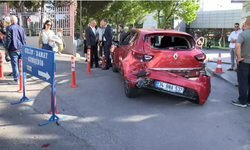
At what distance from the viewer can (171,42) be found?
5.77m

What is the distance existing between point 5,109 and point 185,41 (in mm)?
4359

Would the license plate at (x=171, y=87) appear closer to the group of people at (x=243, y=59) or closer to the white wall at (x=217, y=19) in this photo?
the group of people at (x=243, y=59)

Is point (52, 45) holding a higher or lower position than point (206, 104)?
higher

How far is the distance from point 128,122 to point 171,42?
102 inches

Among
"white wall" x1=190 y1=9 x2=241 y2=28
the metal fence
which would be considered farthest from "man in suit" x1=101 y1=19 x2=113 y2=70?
"white wall" x1=190 y1=9 x2=241 y2=28

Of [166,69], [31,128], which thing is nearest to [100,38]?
[166,69]

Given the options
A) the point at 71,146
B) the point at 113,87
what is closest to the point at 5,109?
the point at 71,146

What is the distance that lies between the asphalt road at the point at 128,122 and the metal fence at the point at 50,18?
877 cm

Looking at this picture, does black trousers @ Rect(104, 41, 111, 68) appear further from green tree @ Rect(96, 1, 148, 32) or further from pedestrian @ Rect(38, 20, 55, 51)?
green tree @ Rect(96, 1, 148, 32)

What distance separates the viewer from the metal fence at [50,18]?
46.4 ft

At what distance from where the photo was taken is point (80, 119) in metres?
4.27

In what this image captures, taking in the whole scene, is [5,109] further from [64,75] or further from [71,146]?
[64,75]

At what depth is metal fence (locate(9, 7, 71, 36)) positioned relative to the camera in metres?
14.1

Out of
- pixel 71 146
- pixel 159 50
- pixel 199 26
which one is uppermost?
pixel 199 26
